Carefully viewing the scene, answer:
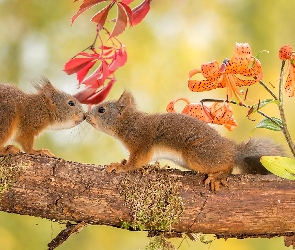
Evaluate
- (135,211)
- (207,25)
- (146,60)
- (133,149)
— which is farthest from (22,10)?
(135,211)

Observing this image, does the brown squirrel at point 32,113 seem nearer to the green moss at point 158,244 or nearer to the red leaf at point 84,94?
the red leaf at point 84,94

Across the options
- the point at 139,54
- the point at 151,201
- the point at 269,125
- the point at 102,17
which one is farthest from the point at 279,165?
the point at 139,54

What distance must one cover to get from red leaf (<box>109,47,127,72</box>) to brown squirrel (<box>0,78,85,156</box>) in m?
0.29

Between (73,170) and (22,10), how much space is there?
7.26 feet

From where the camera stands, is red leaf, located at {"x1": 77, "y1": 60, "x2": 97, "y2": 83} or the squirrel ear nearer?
red leaf, located at {"x1": 77, "y1": 60, "x2": 97, "y2": 83}

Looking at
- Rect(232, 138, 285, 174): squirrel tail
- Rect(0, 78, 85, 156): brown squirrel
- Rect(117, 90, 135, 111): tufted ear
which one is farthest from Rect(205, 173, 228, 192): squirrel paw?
Rect(0, 78, 85, 156): brown squirrel

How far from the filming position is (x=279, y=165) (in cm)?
177

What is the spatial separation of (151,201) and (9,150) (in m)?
0.46

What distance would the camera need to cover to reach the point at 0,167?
1.74 metres

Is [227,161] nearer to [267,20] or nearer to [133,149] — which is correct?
[133,149]

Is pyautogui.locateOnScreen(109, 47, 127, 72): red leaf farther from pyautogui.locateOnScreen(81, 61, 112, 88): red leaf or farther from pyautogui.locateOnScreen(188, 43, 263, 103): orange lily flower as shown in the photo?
pyautogui.locateOnScreen(188, 43, 263, 103): orange lily flower

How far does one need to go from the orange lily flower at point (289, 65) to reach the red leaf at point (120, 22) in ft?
1.53

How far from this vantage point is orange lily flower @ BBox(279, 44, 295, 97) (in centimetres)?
171

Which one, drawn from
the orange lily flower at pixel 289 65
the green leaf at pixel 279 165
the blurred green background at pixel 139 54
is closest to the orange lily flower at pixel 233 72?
the orange lily flower at pixel 289 65
